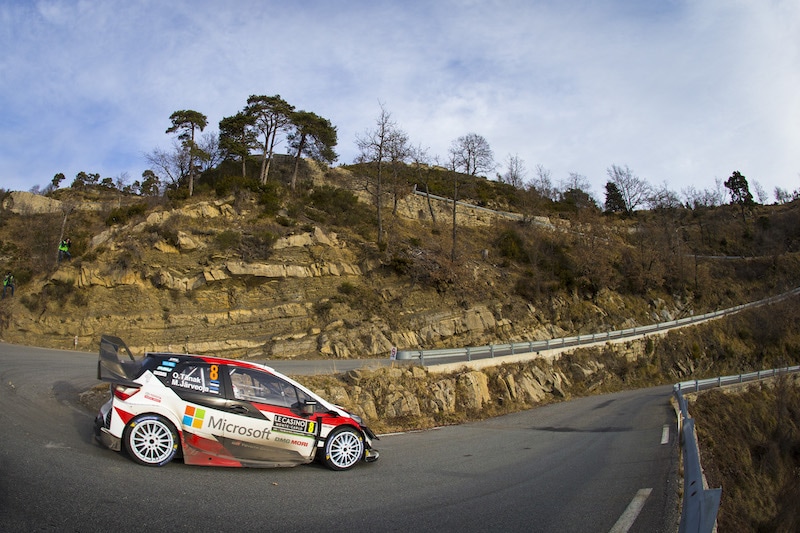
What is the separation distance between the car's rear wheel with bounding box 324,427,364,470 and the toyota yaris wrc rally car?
0.01m

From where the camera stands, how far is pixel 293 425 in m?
6.68

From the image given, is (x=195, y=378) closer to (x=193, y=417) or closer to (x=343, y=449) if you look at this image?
(x=193, y=417)

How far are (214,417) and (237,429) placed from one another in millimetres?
354

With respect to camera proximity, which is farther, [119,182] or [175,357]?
[119,182]

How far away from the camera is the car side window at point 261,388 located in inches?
260

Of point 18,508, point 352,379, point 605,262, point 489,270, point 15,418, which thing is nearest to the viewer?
point 18,508

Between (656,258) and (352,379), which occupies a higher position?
(656,258)

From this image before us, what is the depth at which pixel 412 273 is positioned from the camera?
2992 centimetres

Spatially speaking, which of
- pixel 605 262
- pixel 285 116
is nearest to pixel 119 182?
pixel 285 116

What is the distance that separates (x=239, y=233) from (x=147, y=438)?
23.1 metres

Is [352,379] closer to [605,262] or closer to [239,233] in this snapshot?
[239,233]

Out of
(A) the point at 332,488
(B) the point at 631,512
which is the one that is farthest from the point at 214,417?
(B) the point at 631,512

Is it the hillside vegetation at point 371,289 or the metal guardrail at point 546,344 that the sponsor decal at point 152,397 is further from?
the metal guardrail at point 546,344

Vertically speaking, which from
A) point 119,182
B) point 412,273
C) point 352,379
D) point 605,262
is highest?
point 119,182
